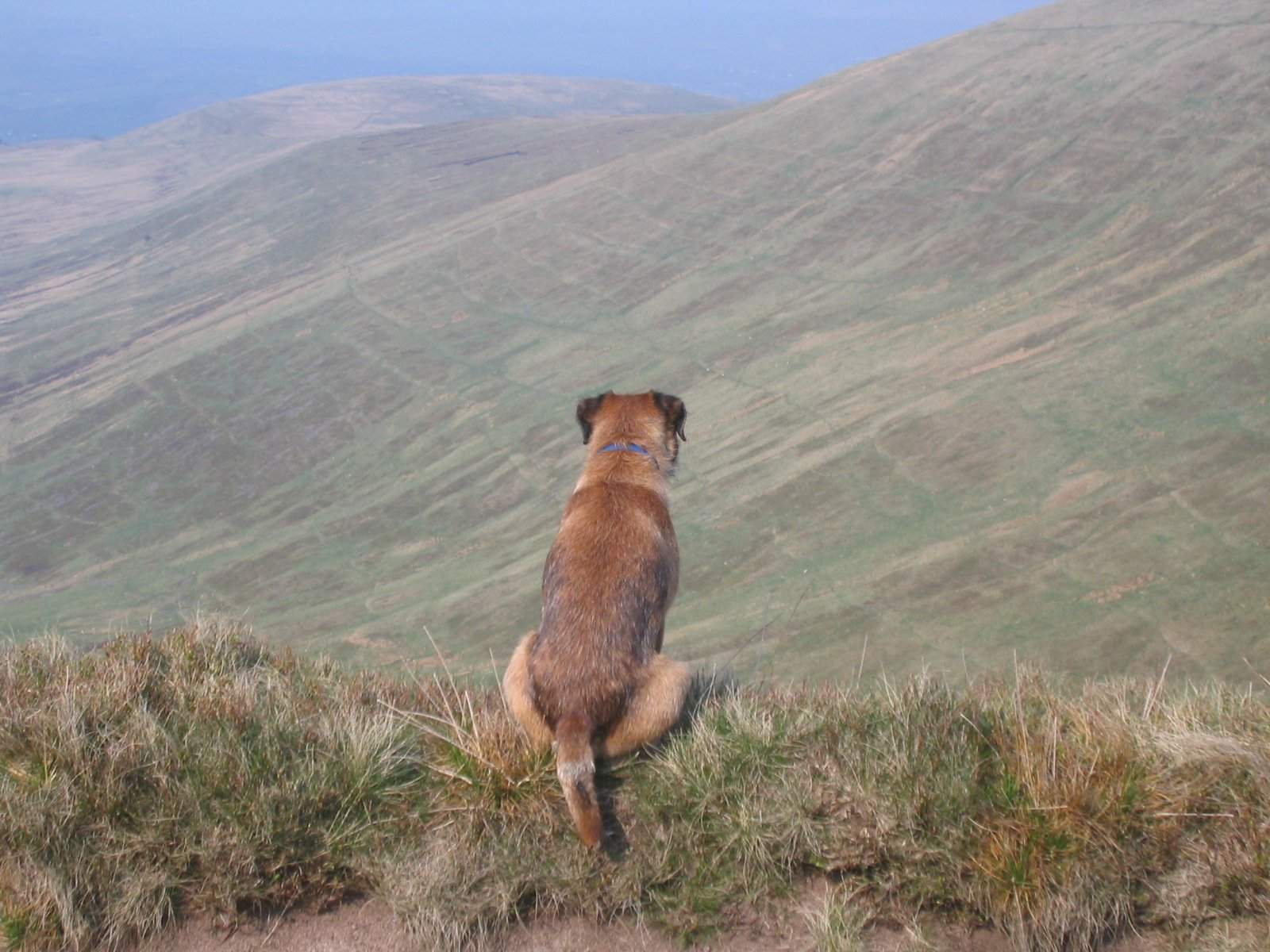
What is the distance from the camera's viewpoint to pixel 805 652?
26.1m

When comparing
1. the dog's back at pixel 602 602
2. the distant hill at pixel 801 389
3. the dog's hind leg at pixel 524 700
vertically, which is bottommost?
the distant hill at pixel 801 389

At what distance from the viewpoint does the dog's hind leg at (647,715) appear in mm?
4836

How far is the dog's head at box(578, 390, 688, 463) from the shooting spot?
21.8 ft

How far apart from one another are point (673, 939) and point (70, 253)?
6040 inches

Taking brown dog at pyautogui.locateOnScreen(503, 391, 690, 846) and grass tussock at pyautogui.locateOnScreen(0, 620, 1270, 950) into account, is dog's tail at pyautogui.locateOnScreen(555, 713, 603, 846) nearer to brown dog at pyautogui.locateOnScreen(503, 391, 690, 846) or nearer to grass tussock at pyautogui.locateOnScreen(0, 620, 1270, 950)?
brown dog at pyautogui.locateOnScreen(503, 391, 690, 846)

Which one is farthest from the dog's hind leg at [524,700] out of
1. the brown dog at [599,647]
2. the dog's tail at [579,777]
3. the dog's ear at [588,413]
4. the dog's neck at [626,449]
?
the dog's ear at [588,413]

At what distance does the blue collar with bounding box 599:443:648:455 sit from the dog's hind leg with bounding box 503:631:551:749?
4.99ft

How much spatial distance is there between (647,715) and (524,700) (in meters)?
0.57

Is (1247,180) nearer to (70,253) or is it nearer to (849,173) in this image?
(849,173)

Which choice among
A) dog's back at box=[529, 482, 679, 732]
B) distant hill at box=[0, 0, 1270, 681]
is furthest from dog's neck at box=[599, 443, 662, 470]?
distant hill at box=[0, 0, 1270, 681]

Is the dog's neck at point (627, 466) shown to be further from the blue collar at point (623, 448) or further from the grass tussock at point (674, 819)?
the grass tussock at point (674, 819)

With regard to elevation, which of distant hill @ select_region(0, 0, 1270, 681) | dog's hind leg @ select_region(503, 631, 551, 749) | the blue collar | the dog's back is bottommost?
distant hill @ select_region(0, 0, 1270, 681)

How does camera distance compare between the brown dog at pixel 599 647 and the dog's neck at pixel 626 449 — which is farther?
the dog's neck at pixel 626 449

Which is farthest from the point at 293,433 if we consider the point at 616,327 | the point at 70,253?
the point at 70,253
